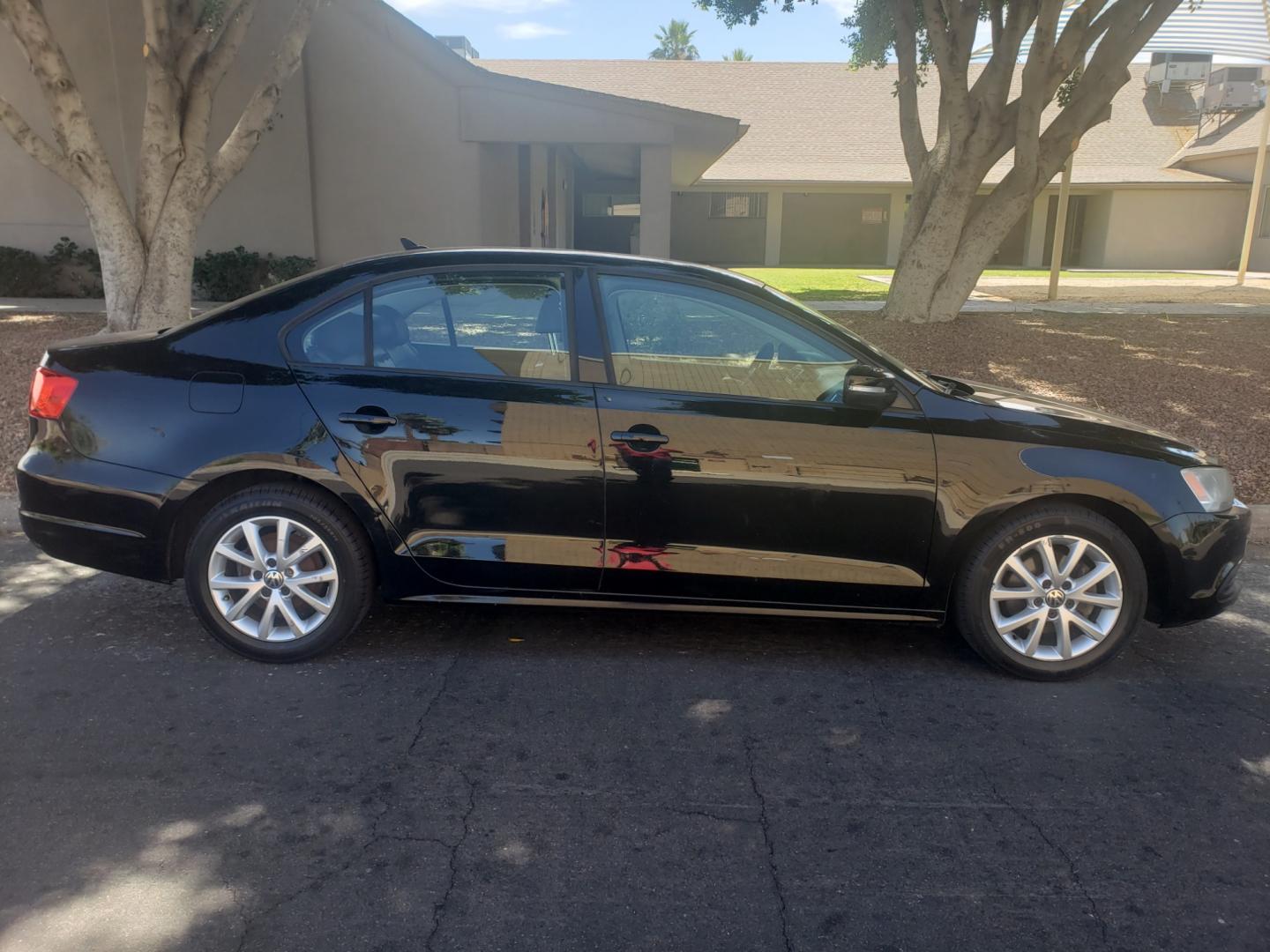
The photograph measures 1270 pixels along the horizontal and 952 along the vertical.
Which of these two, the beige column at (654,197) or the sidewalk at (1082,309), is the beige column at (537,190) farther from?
the sidewalk at (1082,309)

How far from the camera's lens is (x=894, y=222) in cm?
3238

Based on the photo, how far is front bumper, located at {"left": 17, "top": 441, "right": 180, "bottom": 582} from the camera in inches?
168

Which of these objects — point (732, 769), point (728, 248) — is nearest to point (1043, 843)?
point (732, 769)

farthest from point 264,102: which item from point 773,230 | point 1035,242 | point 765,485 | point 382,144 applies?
point 1035,242

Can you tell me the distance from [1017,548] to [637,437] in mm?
1624

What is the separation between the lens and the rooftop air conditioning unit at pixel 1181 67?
3359 centimetres

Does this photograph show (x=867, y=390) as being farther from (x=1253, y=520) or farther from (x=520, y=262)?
(x=1253, y=520)

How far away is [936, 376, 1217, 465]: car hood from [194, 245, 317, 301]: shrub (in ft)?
41.8

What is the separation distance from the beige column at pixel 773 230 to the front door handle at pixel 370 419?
28748 millimetres

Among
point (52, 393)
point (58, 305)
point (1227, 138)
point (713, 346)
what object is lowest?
point (52, 393)

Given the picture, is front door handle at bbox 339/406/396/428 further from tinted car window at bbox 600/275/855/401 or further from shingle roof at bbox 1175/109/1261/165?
shingle roof at bbox 1175/109/1261/165

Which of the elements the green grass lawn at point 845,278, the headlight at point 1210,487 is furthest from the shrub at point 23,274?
the headlight at point 1210,487

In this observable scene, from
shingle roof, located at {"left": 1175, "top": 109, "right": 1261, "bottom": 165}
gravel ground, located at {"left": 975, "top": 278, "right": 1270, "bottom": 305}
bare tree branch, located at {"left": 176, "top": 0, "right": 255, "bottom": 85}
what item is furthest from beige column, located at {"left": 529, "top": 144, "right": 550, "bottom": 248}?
shingle roof, located at {"left": 1175, "top": 109, "right": 1261, "bottom": 165}

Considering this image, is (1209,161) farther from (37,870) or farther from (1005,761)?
(37,870)
